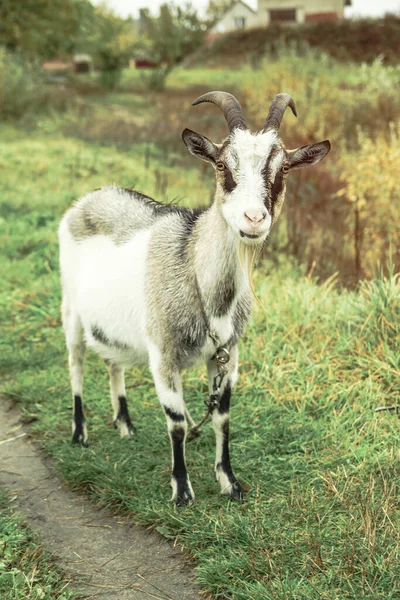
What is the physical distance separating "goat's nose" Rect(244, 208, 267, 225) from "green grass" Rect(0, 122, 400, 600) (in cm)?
142

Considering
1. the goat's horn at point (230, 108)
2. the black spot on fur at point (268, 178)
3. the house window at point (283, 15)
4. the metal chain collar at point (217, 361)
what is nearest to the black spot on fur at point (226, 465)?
the metal chain collar at point (217, 361)

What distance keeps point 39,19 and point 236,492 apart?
18709mm

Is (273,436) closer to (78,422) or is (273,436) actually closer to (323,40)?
(78,422)

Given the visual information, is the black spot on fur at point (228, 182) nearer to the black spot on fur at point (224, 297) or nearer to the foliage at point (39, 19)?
the black spot on fur at point (224, 297)

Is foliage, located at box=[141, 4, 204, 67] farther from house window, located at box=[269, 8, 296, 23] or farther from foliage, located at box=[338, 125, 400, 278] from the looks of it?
foliage, located at box=[338, 125, 400, 278]

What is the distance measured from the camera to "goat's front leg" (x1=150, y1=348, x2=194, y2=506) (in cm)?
381

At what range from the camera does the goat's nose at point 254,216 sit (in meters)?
3.12

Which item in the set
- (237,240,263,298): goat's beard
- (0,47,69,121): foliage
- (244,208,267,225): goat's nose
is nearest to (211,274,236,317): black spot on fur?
(237,240,263,298): goat's beard

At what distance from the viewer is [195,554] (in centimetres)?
338

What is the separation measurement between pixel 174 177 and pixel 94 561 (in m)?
8.65

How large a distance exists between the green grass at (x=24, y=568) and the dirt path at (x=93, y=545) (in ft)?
0.24

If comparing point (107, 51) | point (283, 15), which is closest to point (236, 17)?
point (283, 15)

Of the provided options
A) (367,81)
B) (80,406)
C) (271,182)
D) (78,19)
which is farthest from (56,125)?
(271,182)

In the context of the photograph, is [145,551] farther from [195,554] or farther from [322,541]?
[322,541]
